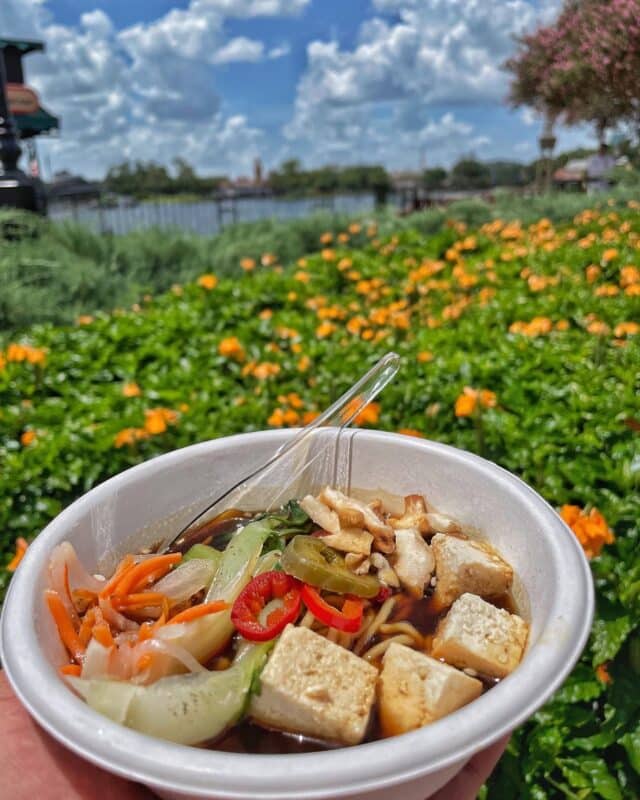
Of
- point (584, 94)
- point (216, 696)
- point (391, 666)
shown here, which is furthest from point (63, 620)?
point (584, 94)

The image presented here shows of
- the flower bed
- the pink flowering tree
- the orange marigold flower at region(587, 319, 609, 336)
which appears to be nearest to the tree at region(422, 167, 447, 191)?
the pink flowering tree

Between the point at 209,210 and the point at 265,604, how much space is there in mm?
12624

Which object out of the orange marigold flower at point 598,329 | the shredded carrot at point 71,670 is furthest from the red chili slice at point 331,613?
the orange marigold flower at point 598,329

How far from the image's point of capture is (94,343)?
4277 millimetres

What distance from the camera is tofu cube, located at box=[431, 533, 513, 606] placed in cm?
103

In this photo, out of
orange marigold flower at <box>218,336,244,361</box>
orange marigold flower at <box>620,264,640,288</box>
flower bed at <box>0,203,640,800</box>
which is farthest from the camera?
orange marigold flower at <box>620,264,640,288</box>

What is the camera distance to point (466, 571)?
1036 mm

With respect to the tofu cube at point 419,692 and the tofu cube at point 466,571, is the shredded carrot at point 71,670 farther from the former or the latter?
the tofu cube at point 466,571

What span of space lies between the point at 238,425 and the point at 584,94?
14040 millimetres

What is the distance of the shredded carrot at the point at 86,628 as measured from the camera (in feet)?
3.05

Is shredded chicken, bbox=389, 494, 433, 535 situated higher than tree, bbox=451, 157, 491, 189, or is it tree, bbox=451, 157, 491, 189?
tree, bbox=451, 157, 491, 189

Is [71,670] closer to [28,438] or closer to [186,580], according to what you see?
[186,580]

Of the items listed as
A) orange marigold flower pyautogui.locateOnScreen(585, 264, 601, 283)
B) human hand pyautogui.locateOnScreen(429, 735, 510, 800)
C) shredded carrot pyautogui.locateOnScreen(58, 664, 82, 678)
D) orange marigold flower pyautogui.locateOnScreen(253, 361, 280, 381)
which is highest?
orange marigold flower pyautogui.locateOnScreen(585, 264, 601, 283)

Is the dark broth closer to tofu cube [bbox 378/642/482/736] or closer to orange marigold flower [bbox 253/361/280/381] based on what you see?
tofu cube [bbox 378/642/482/736]
